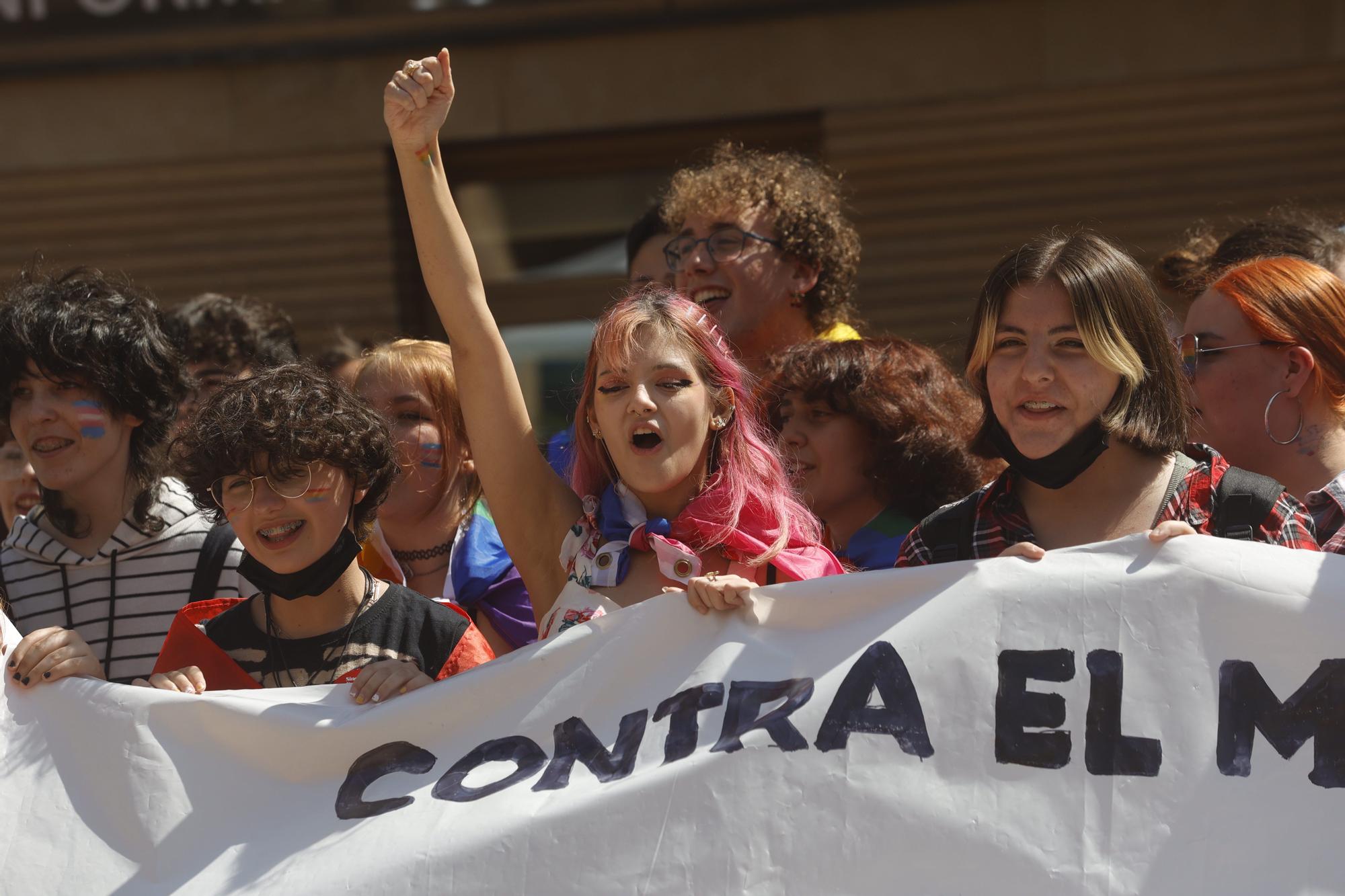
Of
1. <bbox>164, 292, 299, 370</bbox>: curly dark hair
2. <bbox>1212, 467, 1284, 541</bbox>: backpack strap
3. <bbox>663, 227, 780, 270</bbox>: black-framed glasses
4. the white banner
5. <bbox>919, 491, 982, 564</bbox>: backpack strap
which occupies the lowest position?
the white banner

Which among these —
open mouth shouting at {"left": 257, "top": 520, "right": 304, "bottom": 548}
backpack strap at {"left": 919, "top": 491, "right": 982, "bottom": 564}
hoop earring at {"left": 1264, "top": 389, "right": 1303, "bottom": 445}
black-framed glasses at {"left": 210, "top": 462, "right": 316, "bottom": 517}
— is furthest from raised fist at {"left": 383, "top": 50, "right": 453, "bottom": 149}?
hoop earring at {"left": 1264, "top": 389, "right": 1303, "bottom": 445}

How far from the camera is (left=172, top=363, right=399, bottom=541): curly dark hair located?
3061mm

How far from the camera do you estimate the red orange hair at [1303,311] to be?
3.38m

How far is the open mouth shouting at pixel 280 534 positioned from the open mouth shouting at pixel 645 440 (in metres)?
0.72

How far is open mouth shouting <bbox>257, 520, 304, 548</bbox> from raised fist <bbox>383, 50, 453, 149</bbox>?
0.82m

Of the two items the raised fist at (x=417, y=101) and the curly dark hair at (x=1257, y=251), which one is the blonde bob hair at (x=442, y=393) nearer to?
the raised fist at (x=417, y=101)

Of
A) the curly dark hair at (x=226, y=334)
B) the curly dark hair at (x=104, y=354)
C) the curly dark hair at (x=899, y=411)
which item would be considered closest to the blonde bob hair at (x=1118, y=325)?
the curly dark hair at (x=899, y=411)

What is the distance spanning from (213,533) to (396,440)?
0.50 m

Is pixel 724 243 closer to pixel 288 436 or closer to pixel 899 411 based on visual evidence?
pixel 899 411

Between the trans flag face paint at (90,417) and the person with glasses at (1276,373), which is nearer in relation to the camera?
the person with glasses at (1276,373)

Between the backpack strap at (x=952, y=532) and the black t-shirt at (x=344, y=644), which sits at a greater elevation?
the backpack strap at (x=952, y=532)

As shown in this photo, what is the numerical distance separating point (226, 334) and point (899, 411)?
2335mm

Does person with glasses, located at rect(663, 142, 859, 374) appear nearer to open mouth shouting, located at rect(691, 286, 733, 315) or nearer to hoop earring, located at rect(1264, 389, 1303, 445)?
open mouth shouting, located at rect(691, 286, 733, 315)

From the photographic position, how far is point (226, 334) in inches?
192
